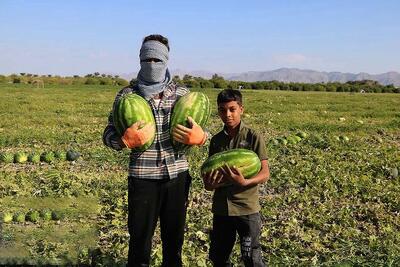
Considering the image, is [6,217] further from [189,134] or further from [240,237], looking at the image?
[189,134]

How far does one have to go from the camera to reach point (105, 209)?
23.9ft

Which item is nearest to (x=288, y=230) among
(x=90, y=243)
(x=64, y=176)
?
(x=90, y=243)

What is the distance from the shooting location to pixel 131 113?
3682mm

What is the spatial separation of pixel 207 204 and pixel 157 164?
365 centimetres

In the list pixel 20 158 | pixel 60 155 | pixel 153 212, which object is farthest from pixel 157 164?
pixel 20 158

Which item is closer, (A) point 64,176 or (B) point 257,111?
(A) point 64,176

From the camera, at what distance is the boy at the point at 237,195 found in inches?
165

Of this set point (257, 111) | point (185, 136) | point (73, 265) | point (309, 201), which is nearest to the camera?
point (185, 136)

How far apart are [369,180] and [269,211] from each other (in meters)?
2.68

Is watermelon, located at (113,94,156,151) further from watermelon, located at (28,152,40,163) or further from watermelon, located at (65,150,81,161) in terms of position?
watermelon, located at (28,152,40,163)

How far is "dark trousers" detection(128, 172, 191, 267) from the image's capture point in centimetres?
Result: 401

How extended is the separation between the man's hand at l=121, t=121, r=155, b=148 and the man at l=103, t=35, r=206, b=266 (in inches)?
8.5

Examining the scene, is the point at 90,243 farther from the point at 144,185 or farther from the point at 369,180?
the point at 369,180

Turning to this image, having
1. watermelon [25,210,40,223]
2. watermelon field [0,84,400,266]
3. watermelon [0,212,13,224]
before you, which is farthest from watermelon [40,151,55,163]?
watermelon [0,212,13,224]
